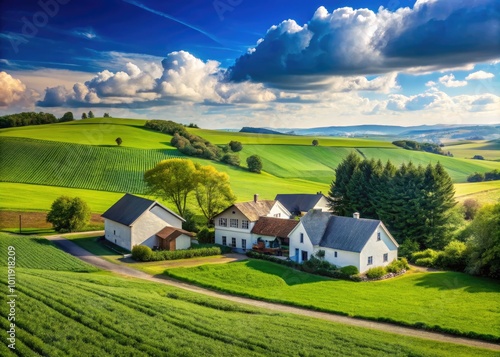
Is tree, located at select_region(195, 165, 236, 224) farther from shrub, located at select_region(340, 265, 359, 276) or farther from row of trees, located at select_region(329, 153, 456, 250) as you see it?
shrub, located at select_region(340, 265, 359, 276)

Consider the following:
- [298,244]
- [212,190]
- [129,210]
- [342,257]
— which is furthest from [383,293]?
[212,190]

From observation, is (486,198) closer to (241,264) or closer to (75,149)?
(241,264)

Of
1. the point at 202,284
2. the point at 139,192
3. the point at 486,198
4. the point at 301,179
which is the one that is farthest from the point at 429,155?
the point at 202,284

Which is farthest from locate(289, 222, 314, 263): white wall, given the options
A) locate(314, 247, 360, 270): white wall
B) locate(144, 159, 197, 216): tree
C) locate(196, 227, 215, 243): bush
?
locate(144, 159, 197, 216): tree

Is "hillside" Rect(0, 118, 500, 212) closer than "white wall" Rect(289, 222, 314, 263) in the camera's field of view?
No

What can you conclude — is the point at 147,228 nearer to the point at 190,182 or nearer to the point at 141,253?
the point at 141,253

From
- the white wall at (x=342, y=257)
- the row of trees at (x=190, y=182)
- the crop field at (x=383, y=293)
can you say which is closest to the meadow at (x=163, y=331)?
the crop field at (x=383, y=293)
